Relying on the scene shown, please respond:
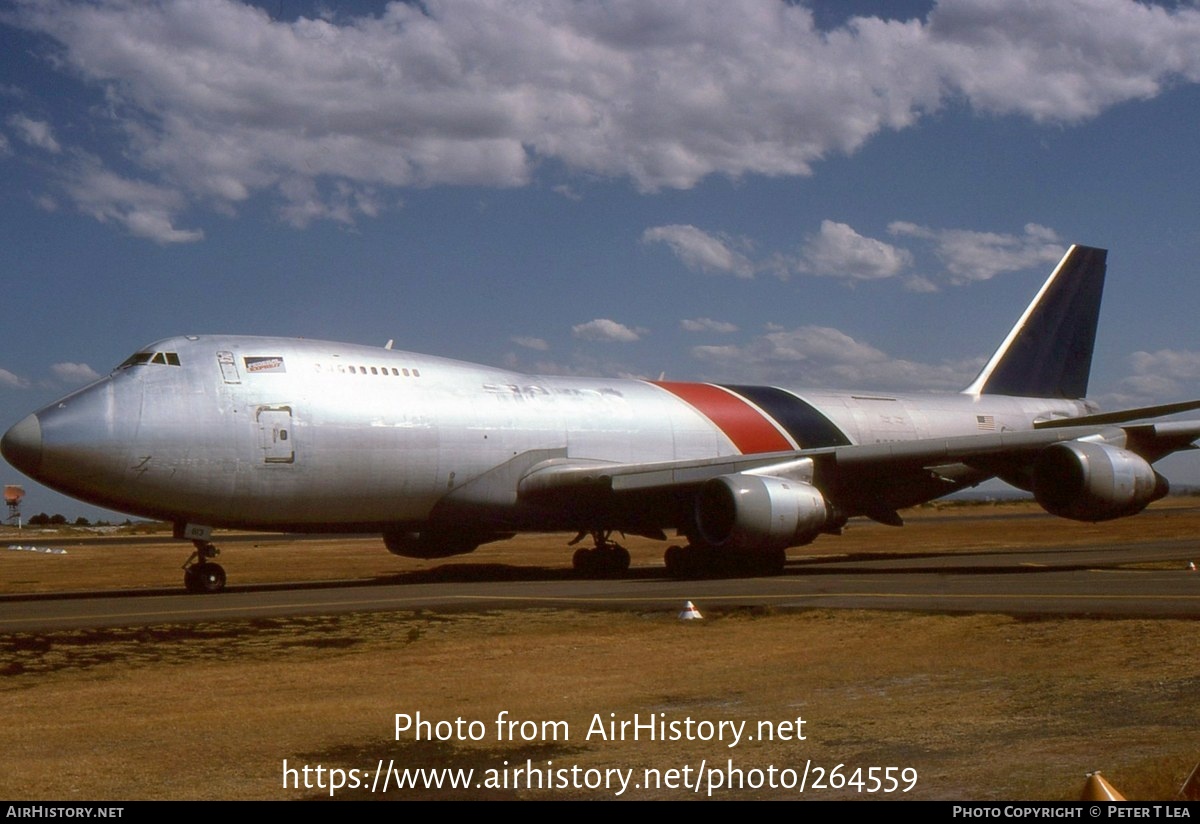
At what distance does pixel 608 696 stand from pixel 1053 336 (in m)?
29.9

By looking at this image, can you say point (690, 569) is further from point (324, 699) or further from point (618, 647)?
point (324, 699)

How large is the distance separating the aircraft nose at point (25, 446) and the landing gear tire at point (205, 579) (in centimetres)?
309

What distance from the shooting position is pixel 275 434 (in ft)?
66.4

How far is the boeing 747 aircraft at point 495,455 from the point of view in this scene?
63.4 ft

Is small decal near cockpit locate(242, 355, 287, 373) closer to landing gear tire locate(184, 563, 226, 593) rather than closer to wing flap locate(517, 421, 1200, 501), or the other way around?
landing gear tire locate(184, 563, 226, 593)

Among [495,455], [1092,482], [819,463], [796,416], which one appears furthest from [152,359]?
[1092,482]

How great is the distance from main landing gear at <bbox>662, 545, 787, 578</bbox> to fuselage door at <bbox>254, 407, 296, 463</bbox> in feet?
26.2

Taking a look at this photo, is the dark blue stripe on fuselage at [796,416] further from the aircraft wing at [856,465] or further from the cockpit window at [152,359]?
the cockpit window at [152,359]

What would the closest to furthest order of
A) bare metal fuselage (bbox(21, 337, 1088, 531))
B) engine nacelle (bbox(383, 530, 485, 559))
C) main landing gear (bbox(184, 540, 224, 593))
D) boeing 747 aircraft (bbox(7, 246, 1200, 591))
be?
bare metal fuselage (bbox(21, 337, 1088, 531))
boeing 747 aircraft (bbox(7, 246, 1200, 591))
main landing gear (bbox(184, 540, 224, 593))
engine nacelle (bbox(383, 530, 485, 559))

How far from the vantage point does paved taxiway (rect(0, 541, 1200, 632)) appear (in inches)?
582

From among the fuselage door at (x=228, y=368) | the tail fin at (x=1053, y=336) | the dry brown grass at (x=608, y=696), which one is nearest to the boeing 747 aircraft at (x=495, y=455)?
the fuselage door at (x=228, y=368)

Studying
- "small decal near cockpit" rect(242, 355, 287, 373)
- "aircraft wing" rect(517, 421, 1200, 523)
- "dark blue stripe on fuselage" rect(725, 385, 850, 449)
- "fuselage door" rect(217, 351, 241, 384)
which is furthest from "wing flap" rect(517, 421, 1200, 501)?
"fuselage door" rect(217, 351, 241, 384)
